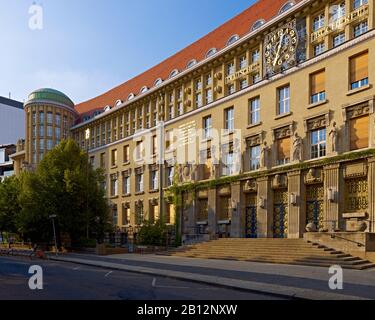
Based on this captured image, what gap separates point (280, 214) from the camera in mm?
36469

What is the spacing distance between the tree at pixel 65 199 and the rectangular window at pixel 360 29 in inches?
1008

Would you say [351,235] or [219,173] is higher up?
[219,173]

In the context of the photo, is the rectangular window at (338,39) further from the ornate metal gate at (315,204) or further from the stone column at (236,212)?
the stone column at (236,212)

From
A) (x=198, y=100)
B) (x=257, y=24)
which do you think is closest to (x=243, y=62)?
(x=257, y=24)

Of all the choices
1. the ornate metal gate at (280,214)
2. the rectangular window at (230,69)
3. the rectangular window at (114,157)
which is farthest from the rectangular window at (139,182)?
the ornate metal gate at (280,214)

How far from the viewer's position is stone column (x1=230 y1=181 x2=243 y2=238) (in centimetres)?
3931

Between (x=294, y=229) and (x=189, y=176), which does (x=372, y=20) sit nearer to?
(x=294, y=229)

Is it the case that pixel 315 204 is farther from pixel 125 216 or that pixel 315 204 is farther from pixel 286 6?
pixel 125 216

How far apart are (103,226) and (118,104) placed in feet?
72.2

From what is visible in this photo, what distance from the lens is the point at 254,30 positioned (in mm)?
40281

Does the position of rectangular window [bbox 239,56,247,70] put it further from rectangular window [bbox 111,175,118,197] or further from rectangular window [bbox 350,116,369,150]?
rectangular window [bbox 111,175,118,197]

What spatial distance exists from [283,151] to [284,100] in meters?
4.05
